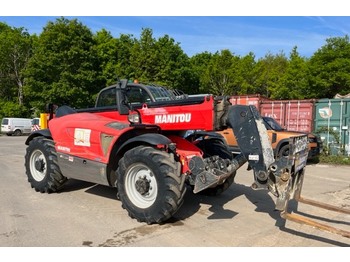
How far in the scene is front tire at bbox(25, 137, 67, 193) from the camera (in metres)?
7.56

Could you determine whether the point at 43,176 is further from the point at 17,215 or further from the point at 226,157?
the point at 226,157

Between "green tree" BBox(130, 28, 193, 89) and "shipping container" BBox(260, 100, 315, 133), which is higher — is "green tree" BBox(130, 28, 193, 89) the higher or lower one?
the higher one

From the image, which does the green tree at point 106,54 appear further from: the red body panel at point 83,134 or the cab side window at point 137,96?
the cab side window at point 137,96

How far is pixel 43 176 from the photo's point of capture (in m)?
7.96

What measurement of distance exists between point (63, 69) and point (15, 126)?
23.0 ft

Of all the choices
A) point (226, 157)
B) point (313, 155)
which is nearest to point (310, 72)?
point (313, 155)

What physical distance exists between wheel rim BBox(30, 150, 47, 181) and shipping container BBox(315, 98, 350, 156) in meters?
12.8

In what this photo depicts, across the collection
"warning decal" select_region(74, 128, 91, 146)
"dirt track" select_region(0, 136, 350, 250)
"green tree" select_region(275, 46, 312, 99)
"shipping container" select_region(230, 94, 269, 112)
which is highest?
"green tree" select_region(275, 46, 312, 99)

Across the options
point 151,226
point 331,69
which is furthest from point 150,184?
point 331,69

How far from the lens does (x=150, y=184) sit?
5.93m

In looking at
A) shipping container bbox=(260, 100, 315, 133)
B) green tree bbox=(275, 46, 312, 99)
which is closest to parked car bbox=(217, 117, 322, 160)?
shipping container bbox=(260, 100, 315, 133)

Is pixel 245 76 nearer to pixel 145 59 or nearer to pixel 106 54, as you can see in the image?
pixel 145 59

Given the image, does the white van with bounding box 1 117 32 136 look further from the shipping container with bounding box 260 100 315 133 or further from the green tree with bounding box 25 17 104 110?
the shipping container with bounding box 260 100 315 133

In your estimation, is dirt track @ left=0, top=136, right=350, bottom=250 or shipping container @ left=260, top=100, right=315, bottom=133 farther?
shipping container @ left=260, top=100, right=315, bottom=133
